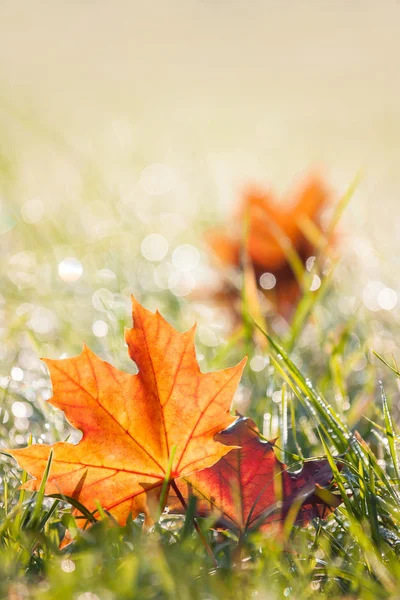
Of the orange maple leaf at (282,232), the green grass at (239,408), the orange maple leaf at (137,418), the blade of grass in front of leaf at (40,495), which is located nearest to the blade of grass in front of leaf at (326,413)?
the green grass at (239,408)

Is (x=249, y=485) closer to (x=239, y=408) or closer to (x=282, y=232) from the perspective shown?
(x=239, y=408)

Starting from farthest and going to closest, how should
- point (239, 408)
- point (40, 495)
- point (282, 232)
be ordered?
1. point (282, 232)
2. point (239, 408)
3. point (40, 495)

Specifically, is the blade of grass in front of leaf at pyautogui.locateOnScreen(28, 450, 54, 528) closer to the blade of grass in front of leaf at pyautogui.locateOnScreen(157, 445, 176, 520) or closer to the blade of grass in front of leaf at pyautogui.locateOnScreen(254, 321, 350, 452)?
the blade of grass in front of leaf at pyautogui.locateOnScreen(157, 445, 176, 520)

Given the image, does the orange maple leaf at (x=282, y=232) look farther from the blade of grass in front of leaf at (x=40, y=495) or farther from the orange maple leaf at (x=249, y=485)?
the blade of grass in front of leaf at (x=40, y=495)

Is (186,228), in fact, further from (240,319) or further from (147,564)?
(147,564)

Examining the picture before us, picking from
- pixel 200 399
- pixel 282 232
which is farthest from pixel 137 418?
pixel 282 232

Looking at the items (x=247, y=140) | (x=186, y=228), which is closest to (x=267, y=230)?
(x=186, y=228)

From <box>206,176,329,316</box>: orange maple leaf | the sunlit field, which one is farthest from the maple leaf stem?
<box>206,176,329,316</box>: orange maple leaf
